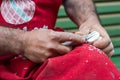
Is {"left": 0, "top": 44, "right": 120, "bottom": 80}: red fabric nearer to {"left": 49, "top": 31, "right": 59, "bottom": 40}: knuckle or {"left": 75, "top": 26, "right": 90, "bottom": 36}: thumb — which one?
{"left": 49, "top": 31, "right": 59, "bottom": 40}: knuckle


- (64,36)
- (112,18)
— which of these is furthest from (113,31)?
(64,36)

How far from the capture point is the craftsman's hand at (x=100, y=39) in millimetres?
1495

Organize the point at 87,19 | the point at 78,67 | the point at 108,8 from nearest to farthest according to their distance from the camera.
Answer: the point at 78,67 → the point at 87,19 → the point at 108,8

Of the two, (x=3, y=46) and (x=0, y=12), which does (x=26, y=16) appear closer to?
(x=0, y=12)

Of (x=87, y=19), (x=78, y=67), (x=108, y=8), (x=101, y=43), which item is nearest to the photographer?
(x=78, y=67)

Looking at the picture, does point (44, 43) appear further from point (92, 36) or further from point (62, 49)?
point (92, 36)

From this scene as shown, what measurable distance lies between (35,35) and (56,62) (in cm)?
14

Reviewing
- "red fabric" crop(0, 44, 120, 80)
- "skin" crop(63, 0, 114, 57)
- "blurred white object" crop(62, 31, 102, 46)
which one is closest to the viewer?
"red fabric" crop(0, 44, 120, 80)

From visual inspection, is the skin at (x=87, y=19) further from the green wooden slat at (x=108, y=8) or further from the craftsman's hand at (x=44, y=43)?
the green wooden slat at (x=108, y=8)

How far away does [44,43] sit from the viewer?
132 centimetres

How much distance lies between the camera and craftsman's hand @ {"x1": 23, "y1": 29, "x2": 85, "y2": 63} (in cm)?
131

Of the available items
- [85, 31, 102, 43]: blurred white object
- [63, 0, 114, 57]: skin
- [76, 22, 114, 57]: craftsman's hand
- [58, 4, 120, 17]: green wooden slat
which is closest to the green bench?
[58, 4, 120, 17]: green wooden slat

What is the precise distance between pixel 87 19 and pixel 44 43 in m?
0.51

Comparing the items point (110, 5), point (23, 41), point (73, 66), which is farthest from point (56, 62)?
point (110, 5)
